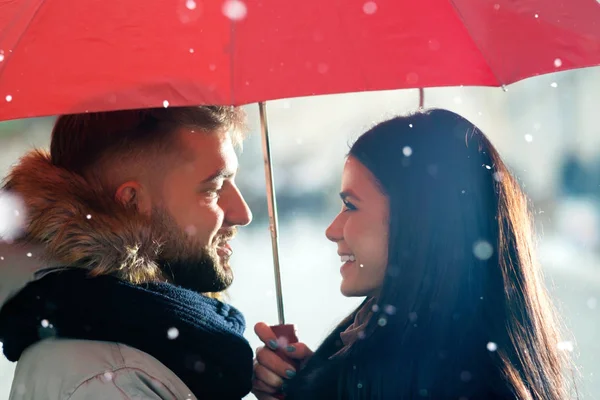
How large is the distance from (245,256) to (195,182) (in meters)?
8.66

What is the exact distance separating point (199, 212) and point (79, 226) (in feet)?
1.84

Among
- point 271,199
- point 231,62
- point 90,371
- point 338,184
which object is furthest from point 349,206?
point 338,184

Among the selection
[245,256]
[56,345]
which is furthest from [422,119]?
[245,256]

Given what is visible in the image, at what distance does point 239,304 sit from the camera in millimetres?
9156

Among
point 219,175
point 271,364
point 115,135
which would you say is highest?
point 115,135

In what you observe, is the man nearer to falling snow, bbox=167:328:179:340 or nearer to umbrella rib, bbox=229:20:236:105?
falling snow, bbox=167:328:179:340

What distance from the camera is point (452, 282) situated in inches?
115

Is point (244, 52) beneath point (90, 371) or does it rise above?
above

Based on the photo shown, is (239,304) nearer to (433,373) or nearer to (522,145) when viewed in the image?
(433,373)

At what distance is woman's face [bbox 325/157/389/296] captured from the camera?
9.97 ft

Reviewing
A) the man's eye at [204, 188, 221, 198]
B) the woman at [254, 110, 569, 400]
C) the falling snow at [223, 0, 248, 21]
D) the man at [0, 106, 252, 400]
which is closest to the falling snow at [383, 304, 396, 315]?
the woman at [254, 110, 569, 400]

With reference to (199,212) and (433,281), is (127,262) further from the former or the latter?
(433,281)

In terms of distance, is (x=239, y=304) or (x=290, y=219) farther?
(x=290, y=219)

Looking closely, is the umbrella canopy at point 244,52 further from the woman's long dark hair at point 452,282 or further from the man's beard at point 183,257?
the man's beard at point 183,257
